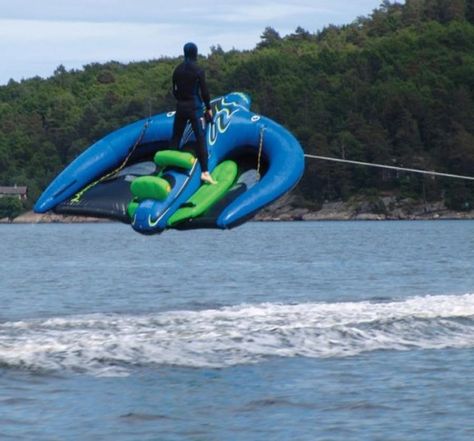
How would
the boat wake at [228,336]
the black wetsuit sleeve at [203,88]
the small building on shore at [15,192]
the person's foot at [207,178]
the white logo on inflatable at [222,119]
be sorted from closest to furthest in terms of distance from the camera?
the black wetsuit sleeve at [203,88] → the person's foot at [207,178] → the white logo on inflatable at [222,119] → the boat wake at [228,336] → the small building on shore at [15,192]

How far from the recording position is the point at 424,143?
109 m

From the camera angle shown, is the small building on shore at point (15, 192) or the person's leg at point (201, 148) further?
the small building on shore at point (15, 192)

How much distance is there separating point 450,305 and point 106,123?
3919 inches

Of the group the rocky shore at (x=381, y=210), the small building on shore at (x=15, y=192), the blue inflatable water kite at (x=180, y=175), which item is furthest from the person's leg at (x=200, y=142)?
the small building on shore at (x=15, y=192)

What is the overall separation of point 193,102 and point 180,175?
0.85 meters

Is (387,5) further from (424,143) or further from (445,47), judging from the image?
(424,143)

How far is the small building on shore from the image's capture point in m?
126

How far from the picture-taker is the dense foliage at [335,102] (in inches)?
4232

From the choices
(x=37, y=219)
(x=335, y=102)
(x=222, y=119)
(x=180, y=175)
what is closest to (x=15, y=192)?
(x=335, y=102)

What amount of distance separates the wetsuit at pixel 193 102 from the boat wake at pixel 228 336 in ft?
8.10

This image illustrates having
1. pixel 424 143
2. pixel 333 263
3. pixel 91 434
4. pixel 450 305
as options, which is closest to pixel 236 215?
pixel 91 434

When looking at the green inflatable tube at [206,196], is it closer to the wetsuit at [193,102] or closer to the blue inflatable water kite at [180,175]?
the blue inflatable water kite at [180,175]

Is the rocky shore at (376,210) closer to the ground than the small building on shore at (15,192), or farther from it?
closer to the ground

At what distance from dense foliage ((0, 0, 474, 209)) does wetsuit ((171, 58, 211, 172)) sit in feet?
280
